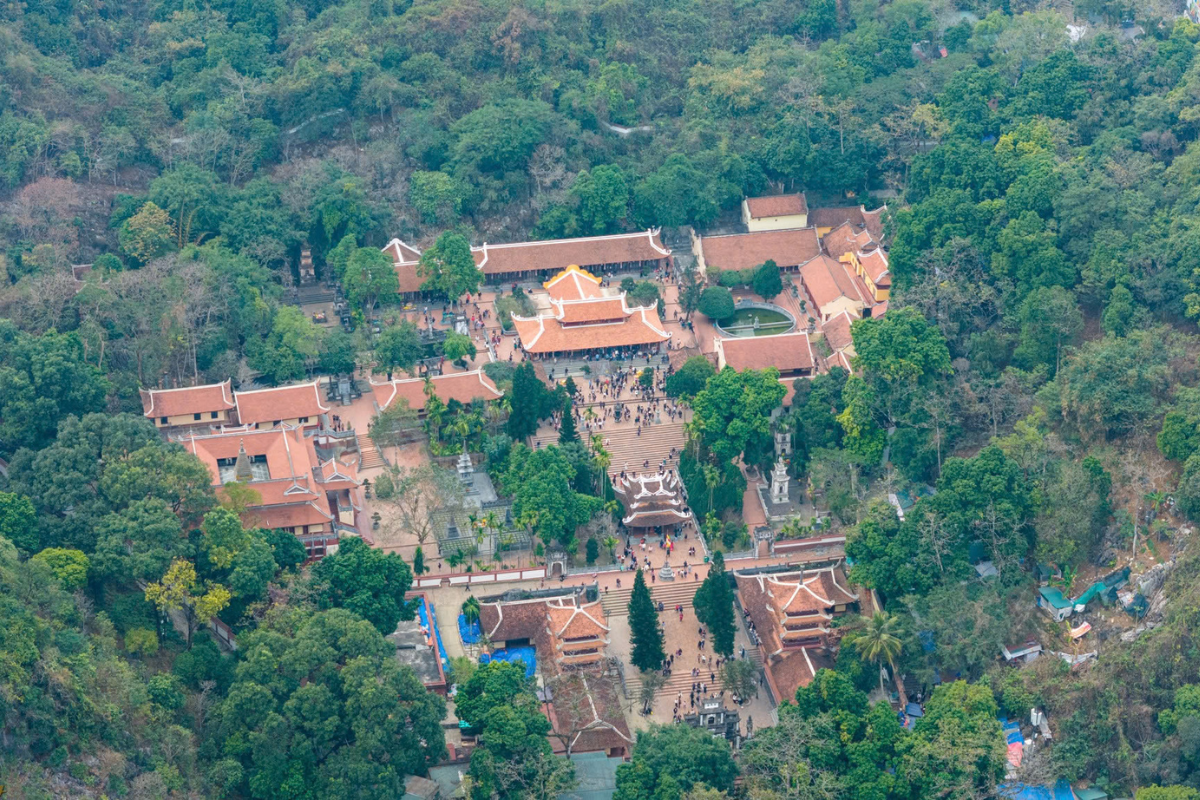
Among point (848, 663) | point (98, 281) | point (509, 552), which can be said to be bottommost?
point (848, 663)

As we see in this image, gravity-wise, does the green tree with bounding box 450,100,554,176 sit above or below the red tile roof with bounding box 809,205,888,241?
above

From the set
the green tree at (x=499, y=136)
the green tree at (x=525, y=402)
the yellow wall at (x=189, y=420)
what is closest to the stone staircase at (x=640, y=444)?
the green tree at (x=525, y=402)

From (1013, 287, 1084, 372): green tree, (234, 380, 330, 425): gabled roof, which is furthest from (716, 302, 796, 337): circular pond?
(234, 380, 330, 425): gabled roof

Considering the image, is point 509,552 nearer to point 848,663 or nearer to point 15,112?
point 848,663

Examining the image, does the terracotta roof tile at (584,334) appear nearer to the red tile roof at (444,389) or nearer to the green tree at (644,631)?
the red tile roof at (444,389)

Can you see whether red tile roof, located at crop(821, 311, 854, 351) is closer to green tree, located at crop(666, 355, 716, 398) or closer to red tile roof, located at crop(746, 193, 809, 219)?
green tree, located at crop(666, 355, 716, 398)

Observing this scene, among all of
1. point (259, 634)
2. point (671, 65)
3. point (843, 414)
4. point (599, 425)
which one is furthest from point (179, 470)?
point (671, 65)
